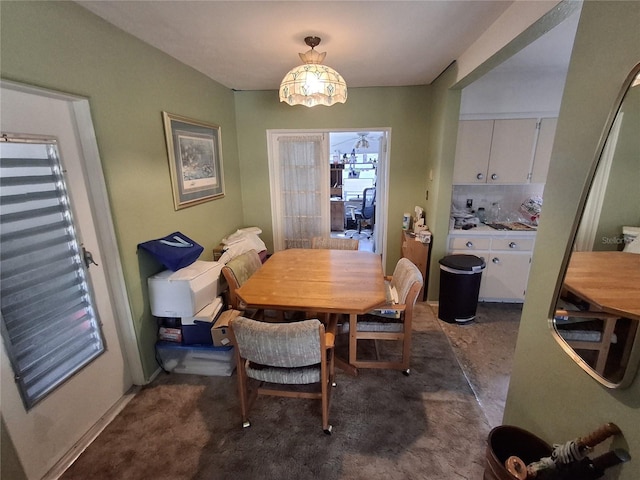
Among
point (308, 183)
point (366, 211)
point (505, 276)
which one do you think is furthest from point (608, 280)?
point (366, 211)

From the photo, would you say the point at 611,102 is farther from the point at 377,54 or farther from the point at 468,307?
the point at 468,307

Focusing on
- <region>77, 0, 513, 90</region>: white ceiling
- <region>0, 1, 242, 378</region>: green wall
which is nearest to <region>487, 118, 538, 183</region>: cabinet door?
<region>77, 0, 513, 90</region>: white ceiling

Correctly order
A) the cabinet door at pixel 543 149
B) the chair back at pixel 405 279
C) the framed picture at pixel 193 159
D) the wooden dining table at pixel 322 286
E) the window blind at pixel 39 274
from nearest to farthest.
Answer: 1. the window blind at pixel 39 274
2. the wooden dining table at pixel 322 286
3. the chair back at pixel 405 279
4. the framed picture at pixel 193 159
5. the cabinet door at pixel 543 149

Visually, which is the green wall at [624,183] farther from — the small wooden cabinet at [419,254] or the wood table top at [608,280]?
the small wooden cabinet at [419,254]

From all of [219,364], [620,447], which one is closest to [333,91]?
[620,447]

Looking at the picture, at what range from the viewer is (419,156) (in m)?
3.54

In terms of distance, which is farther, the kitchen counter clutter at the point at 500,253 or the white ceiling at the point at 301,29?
the kitchen counter clutter at the point at 500,253

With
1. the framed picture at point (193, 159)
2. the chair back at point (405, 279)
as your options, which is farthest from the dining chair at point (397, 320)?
the framed picture at point (193, 159)

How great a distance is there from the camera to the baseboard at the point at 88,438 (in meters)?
1.53

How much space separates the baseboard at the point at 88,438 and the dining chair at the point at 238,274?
0.93 metres

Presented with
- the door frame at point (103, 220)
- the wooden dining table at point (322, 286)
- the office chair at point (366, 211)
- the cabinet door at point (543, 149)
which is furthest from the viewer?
the office chair at point (366, 211)

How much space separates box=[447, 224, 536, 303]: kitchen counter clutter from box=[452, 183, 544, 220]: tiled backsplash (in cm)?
41

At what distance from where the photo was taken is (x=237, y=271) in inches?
90.7

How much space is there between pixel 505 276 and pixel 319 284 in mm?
2288
